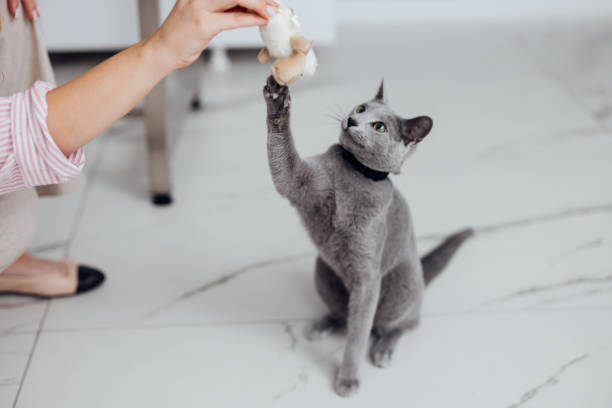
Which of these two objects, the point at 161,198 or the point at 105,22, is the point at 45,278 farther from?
the point at 105,22

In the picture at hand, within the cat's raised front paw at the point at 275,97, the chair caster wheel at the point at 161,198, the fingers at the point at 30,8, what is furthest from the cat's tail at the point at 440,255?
the fingers at the point at 30,8

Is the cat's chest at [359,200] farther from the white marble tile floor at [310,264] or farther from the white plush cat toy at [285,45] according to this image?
the white marble tile floor at [310,264]

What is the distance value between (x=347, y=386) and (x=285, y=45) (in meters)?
0.60

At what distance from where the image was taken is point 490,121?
1888mm

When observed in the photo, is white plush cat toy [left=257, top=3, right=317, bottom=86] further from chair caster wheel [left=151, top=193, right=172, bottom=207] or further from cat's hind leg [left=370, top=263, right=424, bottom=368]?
chair caster wheel [left=151, top=193, right=172, bottom=207]

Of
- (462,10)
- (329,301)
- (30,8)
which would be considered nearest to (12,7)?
(30,8)

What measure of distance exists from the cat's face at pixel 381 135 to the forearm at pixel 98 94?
29cm

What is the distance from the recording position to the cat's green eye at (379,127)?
34.7 inches

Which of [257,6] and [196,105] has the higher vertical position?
[257,6]

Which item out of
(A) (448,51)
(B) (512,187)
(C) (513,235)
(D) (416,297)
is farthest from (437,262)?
(A) (448,51)

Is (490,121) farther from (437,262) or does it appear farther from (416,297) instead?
(416,297)

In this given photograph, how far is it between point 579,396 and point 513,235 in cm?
46

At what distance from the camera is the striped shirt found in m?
0.72

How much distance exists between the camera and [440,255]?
127 centimetres
